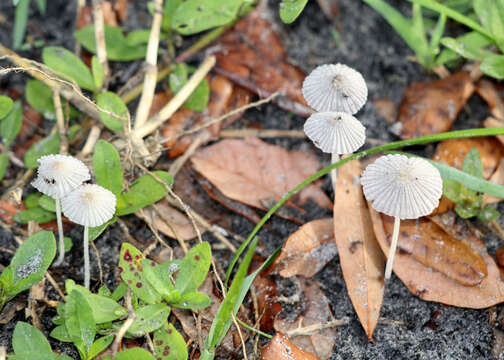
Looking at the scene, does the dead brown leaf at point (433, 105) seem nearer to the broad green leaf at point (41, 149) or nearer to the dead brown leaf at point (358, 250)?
the dead brown leaf at point (358, 250)

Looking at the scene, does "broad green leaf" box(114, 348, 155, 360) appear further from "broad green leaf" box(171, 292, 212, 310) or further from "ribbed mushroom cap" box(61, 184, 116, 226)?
"ribbed mushroom cap" box(61, 184, 116, 226)

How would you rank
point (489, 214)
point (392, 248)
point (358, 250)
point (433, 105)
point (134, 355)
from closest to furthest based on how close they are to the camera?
point (134, 355)
point (392, 248)
point (358, 250)
point (489, 214)
point (433, 105)

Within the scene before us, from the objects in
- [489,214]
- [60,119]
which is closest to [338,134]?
[489,214]

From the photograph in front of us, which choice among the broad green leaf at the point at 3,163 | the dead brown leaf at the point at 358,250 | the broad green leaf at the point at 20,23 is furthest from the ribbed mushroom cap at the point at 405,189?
the broad green leaf at the point at 20,23

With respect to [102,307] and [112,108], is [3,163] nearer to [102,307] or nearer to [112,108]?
[112,108]

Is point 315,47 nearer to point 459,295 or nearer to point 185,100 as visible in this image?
point 185,100

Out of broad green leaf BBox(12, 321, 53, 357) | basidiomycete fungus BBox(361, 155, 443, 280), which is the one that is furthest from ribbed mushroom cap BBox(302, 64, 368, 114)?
broad green leaf BBox(12, 321, 53, 357)
